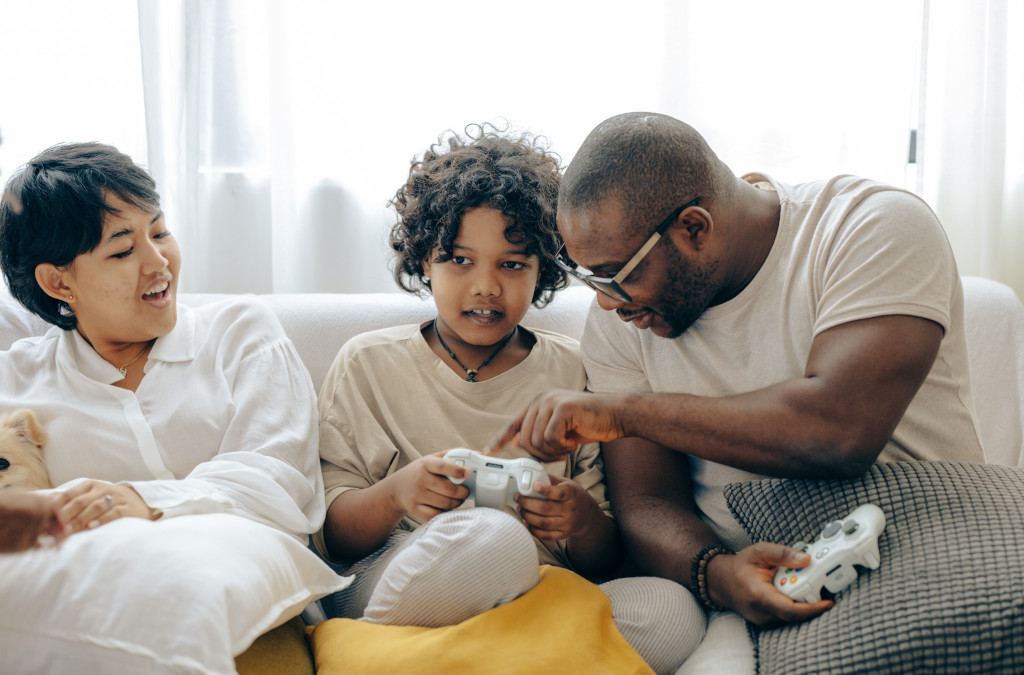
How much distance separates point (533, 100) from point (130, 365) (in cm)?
123

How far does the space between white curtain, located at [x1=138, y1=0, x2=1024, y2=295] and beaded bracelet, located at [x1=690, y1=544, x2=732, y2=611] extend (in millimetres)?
1220

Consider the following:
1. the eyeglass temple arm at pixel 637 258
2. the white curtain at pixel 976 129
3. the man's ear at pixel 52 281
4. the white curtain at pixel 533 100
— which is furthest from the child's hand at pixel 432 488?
the white curtain at pixel 976 129

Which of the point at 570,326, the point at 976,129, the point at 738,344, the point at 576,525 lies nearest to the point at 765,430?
the point at 738,344

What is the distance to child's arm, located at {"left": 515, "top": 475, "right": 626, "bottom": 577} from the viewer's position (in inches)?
53.9

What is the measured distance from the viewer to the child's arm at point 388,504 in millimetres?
1355

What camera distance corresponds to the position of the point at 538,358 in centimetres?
170

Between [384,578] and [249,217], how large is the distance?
4.19 feet

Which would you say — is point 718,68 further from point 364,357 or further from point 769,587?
point 769,587

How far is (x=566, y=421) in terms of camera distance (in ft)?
4.23

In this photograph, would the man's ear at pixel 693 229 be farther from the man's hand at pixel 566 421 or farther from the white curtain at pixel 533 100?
the white curtain at pixel 533 100

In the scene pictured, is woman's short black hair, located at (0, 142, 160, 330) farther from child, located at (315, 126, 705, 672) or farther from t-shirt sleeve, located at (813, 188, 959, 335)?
t-shirt sleeve, located at (813, 188, 959, 335)

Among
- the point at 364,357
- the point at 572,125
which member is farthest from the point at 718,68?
the point at 364,357

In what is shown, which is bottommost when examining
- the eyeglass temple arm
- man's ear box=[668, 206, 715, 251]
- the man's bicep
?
the man's bicep

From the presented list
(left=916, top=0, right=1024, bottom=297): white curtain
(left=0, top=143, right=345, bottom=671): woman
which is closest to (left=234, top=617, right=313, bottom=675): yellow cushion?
(left=0, top=143, right=345, bottom=671): woman
